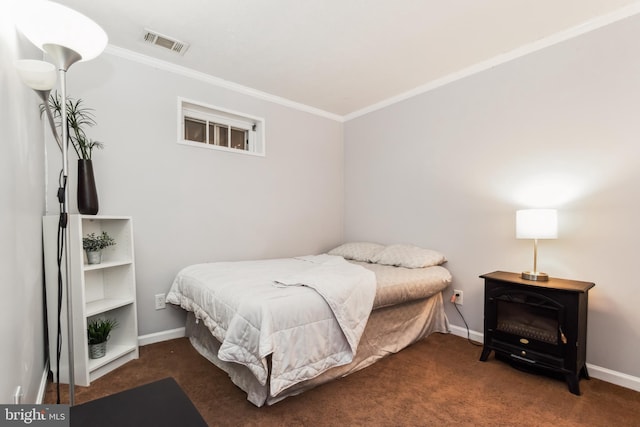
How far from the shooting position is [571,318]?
1879 millimetres


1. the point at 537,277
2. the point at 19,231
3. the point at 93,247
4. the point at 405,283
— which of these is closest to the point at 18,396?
the point at 19,231

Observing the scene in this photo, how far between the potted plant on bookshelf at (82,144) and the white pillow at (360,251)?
2288mm

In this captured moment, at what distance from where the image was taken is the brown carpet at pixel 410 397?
1.60 metres

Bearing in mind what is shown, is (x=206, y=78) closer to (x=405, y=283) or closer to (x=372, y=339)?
(x=405, y=283)

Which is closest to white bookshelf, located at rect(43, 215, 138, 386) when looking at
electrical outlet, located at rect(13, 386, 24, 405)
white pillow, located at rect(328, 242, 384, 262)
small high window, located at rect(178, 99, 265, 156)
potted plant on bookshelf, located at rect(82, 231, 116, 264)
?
potted plant on bookshelf, located at rect(82, 231, 116, 264)

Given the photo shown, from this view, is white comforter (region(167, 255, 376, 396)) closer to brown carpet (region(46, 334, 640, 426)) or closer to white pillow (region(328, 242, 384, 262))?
brown carpet (region(46, 334, 640, 426))

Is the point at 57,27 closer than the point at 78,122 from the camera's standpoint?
Yes

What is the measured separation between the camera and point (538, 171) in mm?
2348

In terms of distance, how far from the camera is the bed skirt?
1.76 metres

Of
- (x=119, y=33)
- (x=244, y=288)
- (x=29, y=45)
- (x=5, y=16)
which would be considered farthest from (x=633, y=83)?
(x=29, y=45)

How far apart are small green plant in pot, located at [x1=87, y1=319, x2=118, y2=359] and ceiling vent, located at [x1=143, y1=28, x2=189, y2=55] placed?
6.91ft

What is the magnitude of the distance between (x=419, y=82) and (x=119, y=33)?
2.57 metres

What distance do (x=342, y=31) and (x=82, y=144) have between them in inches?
79.7

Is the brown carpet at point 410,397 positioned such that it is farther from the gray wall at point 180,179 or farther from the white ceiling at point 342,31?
the white ceiling at point 342,31
